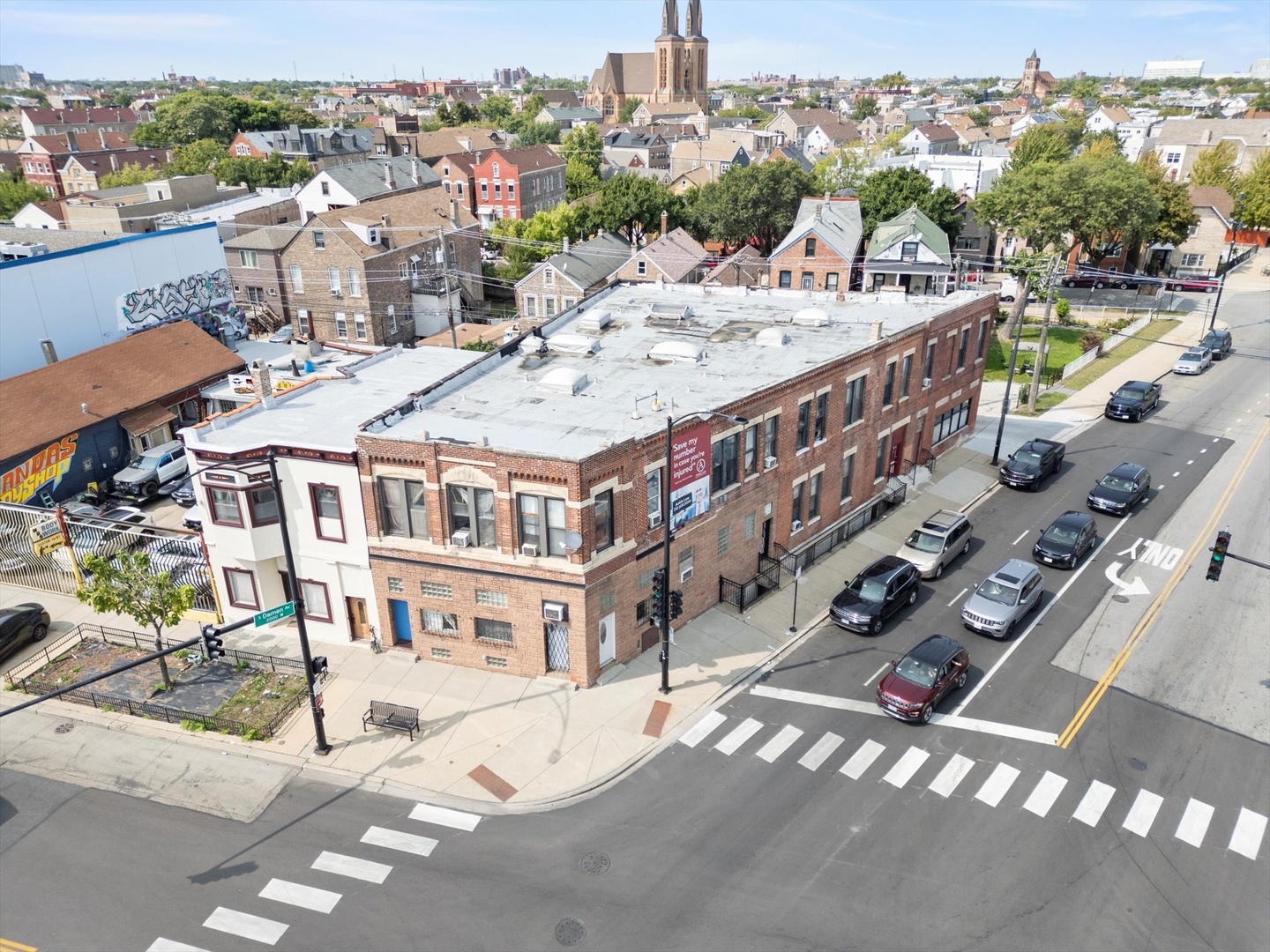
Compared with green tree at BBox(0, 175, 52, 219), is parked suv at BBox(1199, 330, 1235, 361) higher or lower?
lower

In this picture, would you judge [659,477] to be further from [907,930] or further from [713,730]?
[907,930]

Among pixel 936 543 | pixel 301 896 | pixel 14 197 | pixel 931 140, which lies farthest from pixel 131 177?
pixel 931 140

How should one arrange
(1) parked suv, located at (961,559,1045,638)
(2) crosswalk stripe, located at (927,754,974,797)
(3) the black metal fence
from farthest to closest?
(1) parked suv, located at (961,559,1045,638)
(3) the black metal fence
(2) crosswalk stripe, located at (927,754,974,797)

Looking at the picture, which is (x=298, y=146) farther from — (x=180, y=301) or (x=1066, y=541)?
(x=1066, y=541)

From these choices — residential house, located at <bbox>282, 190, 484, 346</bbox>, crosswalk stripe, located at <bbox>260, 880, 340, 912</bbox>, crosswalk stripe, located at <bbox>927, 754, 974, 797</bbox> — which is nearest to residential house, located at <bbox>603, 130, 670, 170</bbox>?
residential house, located at <bbox>282, 190, 484, 346</bbox>

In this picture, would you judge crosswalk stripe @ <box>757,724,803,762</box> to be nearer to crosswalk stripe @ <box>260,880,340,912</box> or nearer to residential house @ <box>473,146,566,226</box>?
crosswalk stripe @ <box>260,880,340,912</box>

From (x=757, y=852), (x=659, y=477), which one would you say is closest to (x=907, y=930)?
(x=757, y=852)

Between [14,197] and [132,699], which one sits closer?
[132,699]
